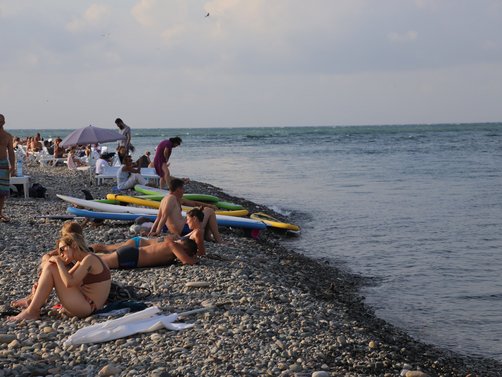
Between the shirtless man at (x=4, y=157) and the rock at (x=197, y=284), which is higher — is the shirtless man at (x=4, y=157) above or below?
above

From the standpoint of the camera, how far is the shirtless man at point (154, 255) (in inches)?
375

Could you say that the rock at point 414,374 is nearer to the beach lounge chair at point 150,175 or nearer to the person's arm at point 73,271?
the person's arm at point 73,271

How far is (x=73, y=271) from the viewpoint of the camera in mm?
7207

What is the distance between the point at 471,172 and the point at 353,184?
28.5 ft

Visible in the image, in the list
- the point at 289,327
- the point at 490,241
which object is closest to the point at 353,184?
the point at 490,241

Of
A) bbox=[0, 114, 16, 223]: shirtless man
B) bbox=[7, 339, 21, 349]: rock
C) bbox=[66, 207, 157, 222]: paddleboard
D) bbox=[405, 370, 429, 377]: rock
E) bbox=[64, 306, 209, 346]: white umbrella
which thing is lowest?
bbox=[405, 370, 429, 377]: rock

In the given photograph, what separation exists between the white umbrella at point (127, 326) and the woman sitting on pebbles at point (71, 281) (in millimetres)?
517

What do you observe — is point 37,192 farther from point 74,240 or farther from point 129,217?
point 74,240

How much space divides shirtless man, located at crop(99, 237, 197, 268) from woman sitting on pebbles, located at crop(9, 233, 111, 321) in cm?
213

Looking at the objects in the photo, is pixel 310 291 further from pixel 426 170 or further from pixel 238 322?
pixel 426 170

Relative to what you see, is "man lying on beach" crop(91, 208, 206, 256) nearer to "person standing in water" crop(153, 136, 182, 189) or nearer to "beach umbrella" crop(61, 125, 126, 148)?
"person standing in water" crop(153, 136, 182, 189)

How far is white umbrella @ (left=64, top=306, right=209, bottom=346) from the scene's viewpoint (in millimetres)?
6539

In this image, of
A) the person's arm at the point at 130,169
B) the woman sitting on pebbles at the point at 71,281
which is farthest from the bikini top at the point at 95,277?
the person's arm at the point at 130,169

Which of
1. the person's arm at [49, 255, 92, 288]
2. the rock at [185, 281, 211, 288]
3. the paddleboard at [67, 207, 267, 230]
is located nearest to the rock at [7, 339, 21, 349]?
the person's arm at [49, 255, 92, 288]
